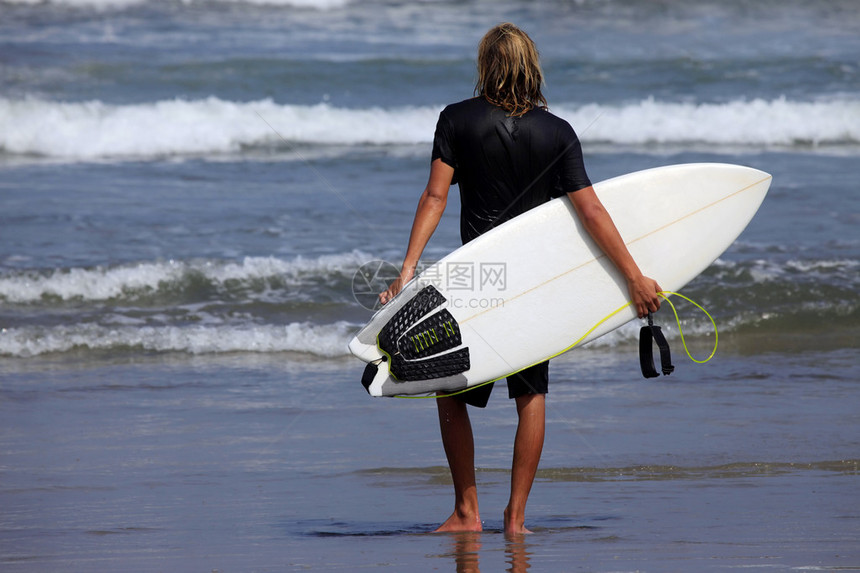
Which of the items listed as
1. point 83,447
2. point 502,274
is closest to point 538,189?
point 502,274

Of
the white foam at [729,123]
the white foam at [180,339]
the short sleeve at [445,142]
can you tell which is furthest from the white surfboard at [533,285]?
the white foam at [729,123]

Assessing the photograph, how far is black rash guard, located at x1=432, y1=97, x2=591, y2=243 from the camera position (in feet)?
8.58

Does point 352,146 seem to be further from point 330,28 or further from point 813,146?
point 813,146

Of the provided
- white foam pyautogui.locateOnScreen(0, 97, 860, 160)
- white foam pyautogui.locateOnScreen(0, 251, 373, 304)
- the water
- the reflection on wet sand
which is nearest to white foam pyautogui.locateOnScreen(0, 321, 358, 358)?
the water

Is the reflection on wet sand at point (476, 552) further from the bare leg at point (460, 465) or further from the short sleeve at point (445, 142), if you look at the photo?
the short sleeve at point (445, 142)

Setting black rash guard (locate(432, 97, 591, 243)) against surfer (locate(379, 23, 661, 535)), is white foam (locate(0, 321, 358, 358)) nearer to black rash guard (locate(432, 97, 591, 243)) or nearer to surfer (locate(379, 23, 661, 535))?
surfer (locate(379, 23, 661, 535))

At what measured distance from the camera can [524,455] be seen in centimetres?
275

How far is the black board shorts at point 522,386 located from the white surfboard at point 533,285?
0.11 feet

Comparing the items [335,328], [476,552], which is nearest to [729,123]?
[335,328]

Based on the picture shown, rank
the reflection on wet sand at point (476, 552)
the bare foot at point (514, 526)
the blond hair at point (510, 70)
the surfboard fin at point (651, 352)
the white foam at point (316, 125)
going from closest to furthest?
the reflection on wet sand at point (476, 552), the blond hair at point (510, 70), the bare foot at point (514, 526), the surfboard fin at point (651, 352), the white foam at point (316, 125)

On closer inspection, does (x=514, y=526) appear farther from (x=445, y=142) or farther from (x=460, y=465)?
(x=445, y=142)

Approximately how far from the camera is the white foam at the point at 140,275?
20.5 ft

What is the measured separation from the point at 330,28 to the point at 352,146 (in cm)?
487

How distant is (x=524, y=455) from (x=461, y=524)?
0.29 meters
